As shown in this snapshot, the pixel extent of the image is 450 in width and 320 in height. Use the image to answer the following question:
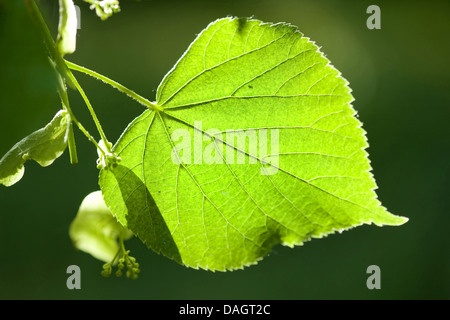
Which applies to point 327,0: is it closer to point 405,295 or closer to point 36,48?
point 405,295

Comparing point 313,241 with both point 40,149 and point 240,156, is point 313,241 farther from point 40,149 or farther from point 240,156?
point 40,149

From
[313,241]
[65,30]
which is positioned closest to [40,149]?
[65,30]

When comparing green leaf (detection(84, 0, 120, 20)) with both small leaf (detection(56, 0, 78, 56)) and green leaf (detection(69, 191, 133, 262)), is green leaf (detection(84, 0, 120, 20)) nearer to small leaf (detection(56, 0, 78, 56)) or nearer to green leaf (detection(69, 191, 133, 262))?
small leaf (detection(56, 0, 78, 56))

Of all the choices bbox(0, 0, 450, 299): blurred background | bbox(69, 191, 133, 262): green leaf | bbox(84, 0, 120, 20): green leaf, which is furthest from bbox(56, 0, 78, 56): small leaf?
bbox(0, 0, 450, 299): blurred background

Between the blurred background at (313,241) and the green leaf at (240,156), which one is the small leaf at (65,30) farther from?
the blurred background at (313,241)

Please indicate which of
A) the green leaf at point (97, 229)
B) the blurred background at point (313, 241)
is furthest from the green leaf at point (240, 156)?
the blurred background at point (313, 241)

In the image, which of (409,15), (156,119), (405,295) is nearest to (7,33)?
(156,119)
